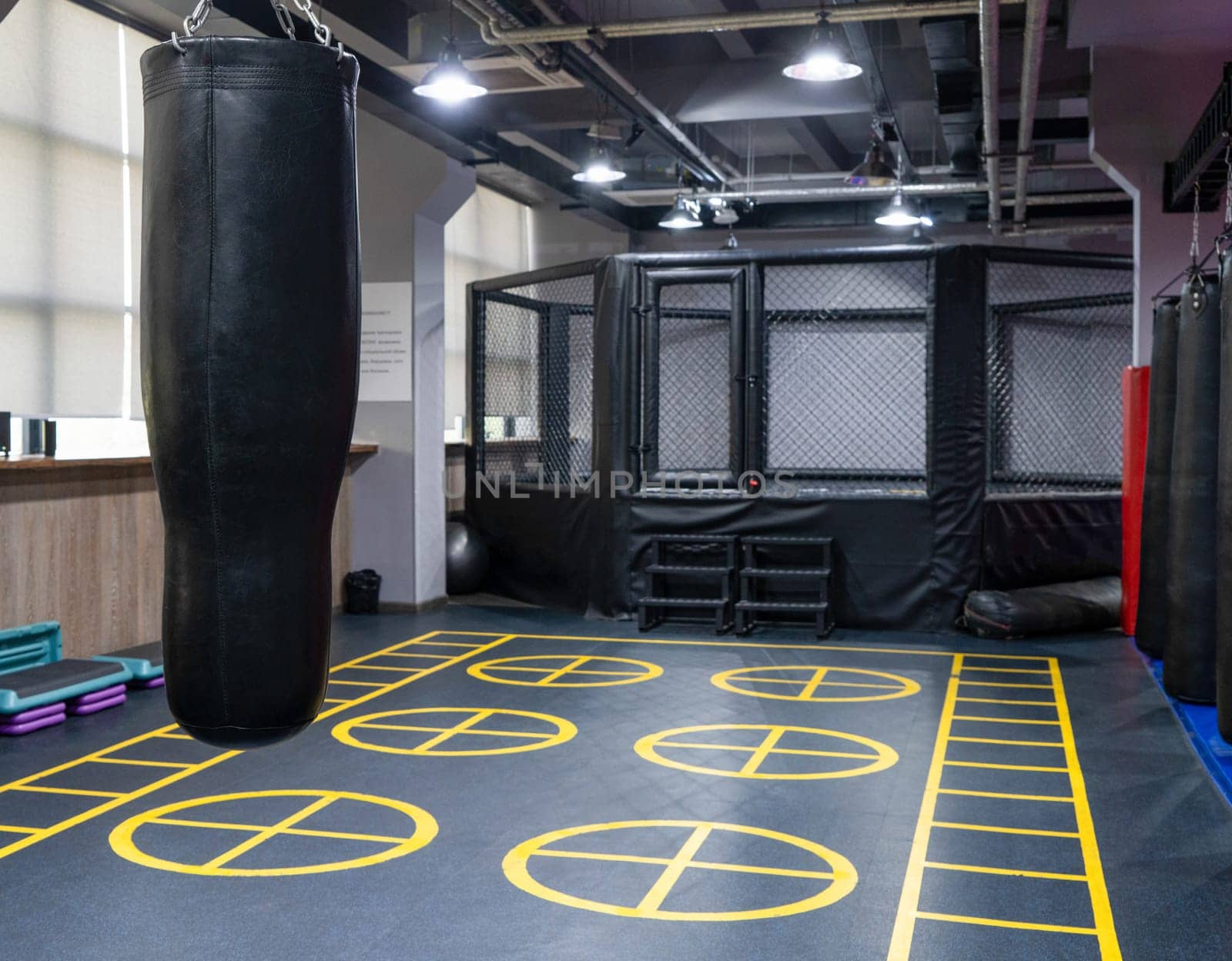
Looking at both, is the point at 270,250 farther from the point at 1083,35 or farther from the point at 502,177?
the point at 502,177

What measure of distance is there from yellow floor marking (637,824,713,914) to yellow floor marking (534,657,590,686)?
8.15ft

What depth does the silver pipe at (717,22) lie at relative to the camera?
6613 millimetres

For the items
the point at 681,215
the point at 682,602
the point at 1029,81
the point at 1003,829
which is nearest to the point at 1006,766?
the point at 1003,829

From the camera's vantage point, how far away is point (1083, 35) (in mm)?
8344

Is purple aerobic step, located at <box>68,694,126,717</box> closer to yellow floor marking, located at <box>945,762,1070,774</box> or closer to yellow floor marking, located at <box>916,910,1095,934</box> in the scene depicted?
yellow floor marking, located at <box>945,762,1070,774</box>

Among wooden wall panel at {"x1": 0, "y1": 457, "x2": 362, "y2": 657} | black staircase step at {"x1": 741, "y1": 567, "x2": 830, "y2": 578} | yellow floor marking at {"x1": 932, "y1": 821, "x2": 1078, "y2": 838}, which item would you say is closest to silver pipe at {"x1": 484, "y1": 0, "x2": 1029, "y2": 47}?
wooden wall panel at {"x1": 0, "y1": 457, "x2": 362, "y2": 657}

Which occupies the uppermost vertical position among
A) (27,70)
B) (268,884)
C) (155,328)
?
(27,70)

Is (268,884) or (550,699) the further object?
(550,699)

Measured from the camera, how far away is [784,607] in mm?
8016

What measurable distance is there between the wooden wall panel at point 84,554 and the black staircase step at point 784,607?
272 centimetres

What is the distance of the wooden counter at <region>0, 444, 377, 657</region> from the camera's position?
6160mm

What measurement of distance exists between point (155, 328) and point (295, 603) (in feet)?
1.84

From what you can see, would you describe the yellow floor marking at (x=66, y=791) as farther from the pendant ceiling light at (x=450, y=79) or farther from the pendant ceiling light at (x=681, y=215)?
the pendant ceiling light at (x=681, y=215)

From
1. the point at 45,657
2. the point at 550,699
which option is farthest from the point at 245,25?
the point at 550,699
